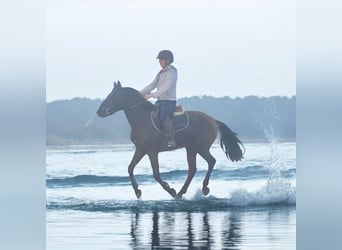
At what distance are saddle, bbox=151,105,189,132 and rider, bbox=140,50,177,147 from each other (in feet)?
0.08

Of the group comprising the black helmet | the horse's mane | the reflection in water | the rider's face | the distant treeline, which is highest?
the black helmet

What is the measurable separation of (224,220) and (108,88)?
3.75 feet

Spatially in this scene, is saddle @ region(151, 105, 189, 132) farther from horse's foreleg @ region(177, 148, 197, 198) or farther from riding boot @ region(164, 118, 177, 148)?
horse's foreleg @ region(177, 148, 197, 198)

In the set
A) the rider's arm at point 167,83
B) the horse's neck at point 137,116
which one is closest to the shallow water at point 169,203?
the horse's neck at point 137,116

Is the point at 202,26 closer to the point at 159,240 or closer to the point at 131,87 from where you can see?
the point at 131,87

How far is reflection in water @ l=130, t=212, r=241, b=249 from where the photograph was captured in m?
5.52

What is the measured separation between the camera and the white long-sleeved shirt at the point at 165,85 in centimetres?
551

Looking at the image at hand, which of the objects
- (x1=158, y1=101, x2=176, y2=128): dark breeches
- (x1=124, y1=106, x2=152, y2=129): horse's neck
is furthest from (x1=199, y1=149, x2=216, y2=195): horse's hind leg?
(x1=124, y1=106, x2=152, y2=129): horse's neck

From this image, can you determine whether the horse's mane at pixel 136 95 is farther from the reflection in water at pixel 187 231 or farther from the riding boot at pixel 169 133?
the reflection in water at pixel 187 231

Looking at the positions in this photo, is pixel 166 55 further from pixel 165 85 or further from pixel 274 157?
pixel 274 157

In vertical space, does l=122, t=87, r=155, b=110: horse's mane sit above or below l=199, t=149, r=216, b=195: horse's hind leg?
above

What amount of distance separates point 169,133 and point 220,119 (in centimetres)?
35

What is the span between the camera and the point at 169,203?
5.59 meters

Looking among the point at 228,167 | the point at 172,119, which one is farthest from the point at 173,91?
the point at 228,167
